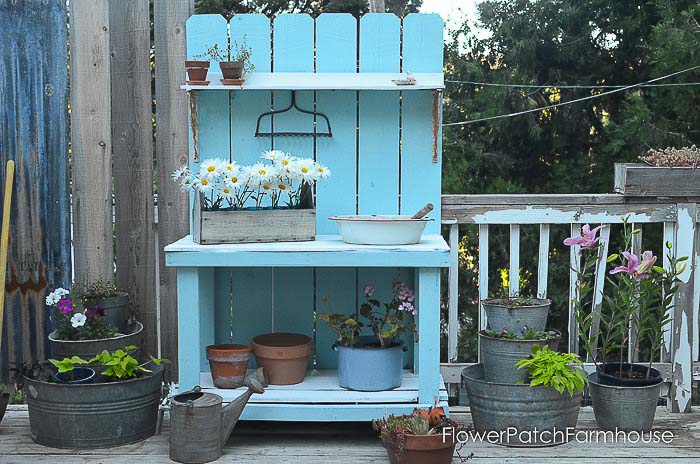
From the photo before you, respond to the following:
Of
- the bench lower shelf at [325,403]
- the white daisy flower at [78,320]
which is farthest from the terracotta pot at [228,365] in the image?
the white daisy flower at [78,320]

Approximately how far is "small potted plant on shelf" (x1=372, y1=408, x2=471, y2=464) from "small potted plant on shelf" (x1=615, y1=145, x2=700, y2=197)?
4.42 feet

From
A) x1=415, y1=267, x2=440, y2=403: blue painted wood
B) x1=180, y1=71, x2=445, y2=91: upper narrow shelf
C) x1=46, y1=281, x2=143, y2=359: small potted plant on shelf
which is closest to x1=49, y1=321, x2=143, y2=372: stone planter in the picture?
x1=46, y1=281, x2=143, y2=359: small potted plant on shelf

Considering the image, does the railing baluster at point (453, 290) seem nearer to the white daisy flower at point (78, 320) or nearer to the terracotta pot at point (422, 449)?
the terracotta pot at point (422, 449)

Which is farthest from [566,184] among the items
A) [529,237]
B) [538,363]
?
[538,363]

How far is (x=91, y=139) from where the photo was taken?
151 inches

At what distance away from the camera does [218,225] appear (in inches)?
134

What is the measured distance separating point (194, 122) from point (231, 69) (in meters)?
0.28

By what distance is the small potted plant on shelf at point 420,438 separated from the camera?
307 cm

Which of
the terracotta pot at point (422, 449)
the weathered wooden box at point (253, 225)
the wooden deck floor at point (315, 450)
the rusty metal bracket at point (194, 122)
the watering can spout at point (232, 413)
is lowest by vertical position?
the wooden deck floor at point (315, 450)

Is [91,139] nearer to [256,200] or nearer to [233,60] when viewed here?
[233,60]

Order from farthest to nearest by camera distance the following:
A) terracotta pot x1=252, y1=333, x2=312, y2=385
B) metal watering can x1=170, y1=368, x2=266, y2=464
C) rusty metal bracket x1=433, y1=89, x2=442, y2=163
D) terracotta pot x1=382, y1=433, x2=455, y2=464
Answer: rusty metal bracket x1=433, y1=89, x2=442, y2=163 → terracotta pot x1=252, y1=333, x2=312, y2=385 → metal watering can x1=170, y1=368, x2=266, y2=464 → terracotta pot x1=382, y1=433, x2=455, y2=464

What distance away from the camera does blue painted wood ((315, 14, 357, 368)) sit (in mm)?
3682

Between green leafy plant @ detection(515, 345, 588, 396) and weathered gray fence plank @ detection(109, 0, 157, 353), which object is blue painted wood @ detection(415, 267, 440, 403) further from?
weathered gray fence plank @ detection(109, 0, 157, 353)

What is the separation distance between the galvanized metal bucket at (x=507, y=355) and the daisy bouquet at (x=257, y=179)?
0.88m
